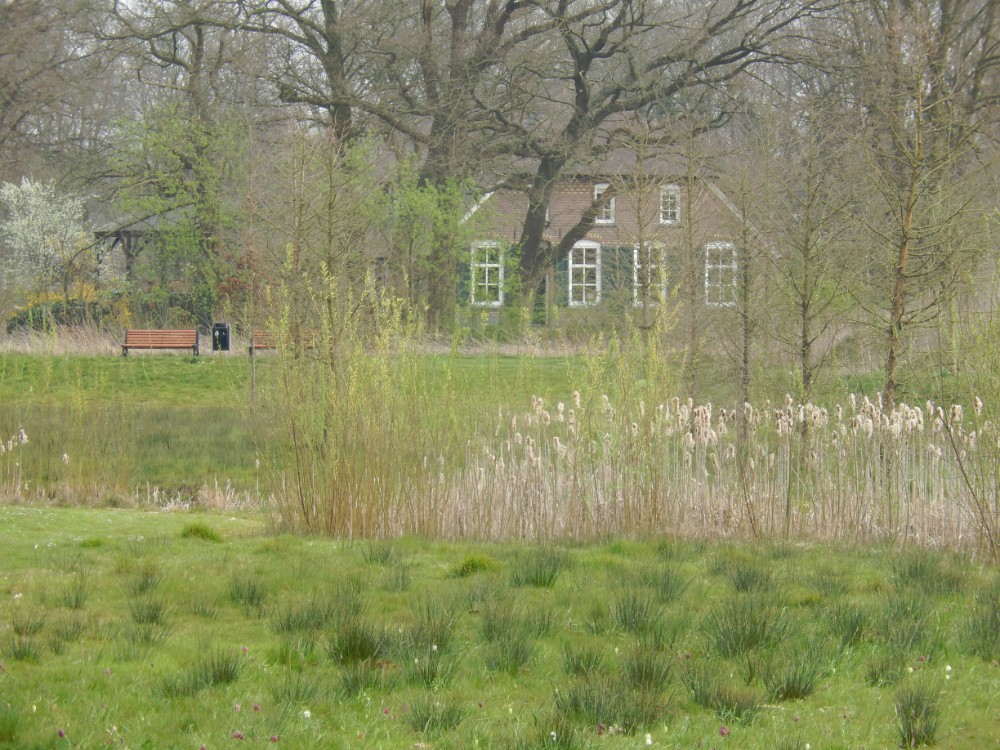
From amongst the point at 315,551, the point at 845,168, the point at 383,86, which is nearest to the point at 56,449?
the point at 315,551

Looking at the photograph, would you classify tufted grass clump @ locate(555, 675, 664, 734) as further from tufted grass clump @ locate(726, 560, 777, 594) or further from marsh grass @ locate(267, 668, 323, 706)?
tufted grass clump @ locate(726, 560, 777, 594)

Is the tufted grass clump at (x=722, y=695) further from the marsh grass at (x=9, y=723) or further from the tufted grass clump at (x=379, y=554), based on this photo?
the tufted grass clump at (x=379, y=554)

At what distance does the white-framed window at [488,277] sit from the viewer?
32031 mm

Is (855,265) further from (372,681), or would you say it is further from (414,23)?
(414,23)

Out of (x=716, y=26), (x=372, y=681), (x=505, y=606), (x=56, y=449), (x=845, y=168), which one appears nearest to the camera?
(x=372, y=681)

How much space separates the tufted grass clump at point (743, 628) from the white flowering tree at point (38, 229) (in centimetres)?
3267

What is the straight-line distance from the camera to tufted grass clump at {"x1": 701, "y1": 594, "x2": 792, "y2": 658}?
5160 millimetres

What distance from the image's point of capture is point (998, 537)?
7.68 metres

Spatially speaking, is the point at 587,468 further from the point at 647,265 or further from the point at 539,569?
the point at 647,265

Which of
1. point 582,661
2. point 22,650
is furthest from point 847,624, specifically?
point 22,650

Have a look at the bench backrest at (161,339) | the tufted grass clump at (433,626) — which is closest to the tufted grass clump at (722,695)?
the tufted grass clump at (433,626)

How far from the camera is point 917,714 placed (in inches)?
169

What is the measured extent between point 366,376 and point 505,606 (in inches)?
163

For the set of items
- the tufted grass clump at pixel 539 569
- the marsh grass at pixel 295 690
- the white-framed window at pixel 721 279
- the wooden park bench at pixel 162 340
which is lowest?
the tufted grass clump at pixel 539 569
